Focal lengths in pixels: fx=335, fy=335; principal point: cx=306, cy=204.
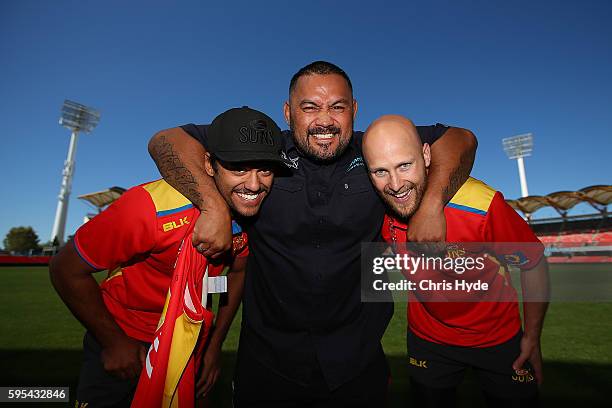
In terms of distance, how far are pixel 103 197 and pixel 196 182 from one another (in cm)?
5610

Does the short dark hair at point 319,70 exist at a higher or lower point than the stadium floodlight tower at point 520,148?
lower

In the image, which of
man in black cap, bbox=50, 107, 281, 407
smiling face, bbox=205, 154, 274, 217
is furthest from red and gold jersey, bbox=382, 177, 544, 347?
man in black cap, bbox=50, 107, 281, 407

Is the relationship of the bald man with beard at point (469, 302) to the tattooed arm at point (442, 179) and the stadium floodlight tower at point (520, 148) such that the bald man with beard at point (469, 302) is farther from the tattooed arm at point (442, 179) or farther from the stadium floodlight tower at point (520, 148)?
the stadium floodlight tower at point (520, 148)

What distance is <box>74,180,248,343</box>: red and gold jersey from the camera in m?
2.32

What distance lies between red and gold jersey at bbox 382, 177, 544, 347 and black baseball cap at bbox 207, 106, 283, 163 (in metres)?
1.13

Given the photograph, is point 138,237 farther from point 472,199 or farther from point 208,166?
point 472,199

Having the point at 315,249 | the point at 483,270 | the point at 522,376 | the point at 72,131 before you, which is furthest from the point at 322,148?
the point at 72,131

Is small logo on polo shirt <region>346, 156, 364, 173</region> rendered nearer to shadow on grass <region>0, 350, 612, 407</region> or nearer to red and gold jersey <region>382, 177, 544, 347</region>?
red and gold jersey <region>382, 177, 544, 347</region>

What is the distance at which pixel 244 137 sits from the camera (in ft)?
7.66

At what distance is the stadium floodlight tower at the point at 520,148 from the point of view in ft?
232

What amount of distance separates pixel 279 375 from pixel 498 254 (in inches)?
77.5

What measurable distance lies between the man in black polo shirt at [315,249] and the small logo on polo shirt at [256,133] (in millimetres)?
273

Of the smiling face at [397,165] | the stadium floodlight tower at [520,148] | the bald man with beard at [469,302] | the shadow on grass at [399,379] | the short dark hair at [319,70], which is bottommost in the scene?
the shadow on grass at [399,379]

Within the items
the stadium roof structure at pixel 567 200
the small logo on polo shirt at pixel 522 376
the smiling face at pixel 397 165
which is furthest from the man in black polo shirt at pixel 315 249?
the stadium roof structure at pixel 567 200
